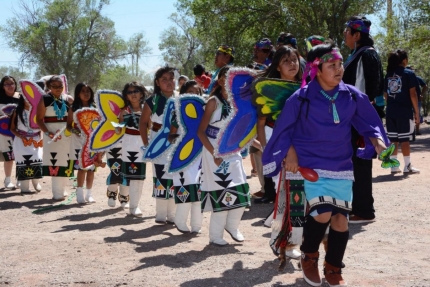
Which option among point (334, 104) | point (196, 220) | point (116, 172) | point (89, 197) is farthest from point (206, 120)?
point (89, 197)

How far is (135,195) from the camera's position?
847 cm

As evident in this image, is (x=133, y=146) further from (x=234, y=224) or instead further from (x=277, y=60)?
(x=277, y=60)

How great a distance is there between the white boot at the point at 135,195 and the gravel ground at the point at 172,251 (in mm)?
99

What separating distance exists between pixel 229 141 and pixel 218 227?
0.92 meters

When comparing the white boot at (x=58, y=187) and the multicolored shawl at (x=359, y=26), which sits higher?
the multicolored shawl at (x=359, y=26)

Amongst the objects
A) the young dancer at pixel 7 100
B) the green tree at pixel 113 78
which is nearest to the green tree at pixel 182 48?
the green tree at pixel 113 78

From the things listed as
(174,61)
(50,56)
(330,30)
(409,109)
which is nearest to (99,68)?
(50,56)

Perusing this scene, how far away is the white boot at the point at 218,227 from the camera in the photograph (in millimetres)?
6430

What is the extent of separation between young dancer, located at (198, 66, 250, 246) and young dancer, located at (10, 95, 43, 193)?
5.05m

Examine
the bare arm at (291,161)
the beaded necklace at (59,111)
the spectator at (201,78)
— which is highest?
the spectator at (201,78)

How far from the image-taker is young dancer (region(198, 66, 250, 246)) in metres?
6.35

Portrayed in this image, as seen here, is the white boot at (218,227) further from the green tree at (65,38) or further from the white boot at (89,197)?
the green tree at (65,38)

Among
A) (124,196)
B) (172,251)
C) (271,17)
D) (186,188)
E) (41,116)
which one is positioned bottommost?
(172,251)

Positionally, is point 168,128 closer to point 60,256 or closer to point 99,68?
point 60,256
